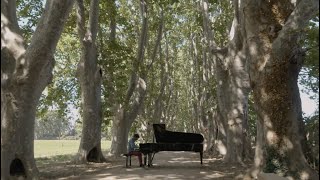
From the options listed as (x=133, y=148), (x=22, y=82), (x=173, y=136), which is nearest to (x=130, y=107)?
(x=133, y=148)

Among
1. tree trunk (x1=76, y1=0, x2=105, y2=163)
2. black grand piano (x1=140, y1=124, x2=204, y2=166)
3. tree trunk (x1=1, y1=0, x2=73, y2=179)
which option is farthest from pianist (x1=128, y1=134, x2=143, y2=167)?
tree trunk (x1=1, y1=0, x2=73, y2=179)

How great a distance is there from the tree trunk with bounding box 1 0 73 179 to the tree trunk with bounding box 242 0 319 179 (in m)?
5.34

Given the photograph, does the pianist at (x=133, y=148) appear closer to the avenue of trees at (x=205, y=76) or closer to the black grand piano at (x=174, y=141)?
the black grand piano at (x=174, y=141)

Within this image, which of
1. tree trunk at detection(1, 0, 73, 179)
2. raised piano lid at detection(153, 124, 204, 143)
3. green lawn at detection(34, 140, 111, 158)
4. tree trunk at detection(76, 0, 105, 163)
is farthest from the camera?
green lawn at detection(34, 140, 111, 158)

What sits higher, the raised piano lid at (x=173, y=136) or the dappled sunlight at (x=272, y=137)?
the raised piano lid at (x=173, y=136)

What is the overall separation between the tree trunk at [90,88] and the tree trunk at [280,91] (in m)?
9.67

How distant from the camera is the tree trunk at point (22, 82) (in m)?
10.7

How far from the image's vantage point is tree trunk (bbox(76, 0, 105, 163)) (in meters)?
18.2

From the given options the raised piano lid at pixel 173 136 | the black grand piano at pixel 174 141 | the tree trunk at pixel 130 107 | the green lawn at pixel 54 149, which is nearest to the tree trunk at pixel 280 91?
the black grand piano at pixel 174 141

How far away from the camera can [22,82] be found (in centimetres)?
1089

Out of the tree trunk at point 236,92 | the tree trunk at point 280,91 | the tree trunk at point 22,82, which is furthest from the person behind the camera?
the tree trunk at point 236,92

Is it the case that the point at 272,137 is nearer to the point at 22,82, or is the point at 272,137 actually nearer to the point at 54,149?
the point at 22,82

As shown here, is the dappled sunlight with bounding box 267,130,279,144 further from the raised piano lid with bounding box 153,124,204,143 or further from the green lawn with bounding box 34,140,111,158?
the green lawn with bounding box 34,140,111,158

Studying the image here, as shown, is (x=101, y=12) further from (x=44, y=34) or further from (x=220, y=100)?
(x=44, y=34)
